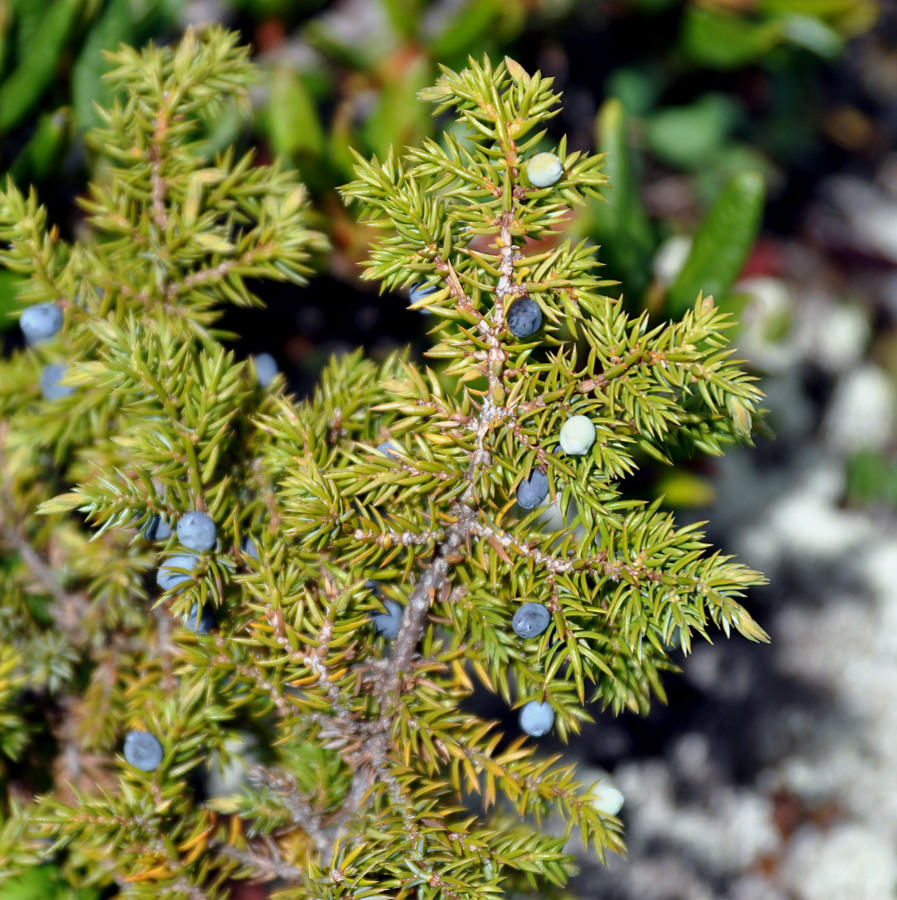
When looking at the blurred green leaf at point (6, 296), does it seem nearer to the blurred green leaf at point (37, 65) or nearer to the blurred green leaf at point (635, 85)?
the blurred green leaf at point (37, 65)

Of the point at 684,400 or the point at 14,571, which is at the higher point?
the point at 684,400

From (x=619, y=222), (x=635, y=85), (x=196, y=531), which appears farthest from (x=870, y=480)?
(x=196, y=531)

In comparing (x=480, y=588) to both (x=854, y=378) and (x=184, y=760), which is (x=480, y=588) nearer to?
(x=184, y=760)

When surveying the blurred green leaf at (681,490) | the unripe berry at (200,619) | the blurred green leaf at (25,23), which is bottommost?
the blurred green leaf at (681,490)

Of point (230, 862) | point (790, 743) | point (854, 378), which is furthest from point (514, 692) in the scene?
point (854, 378)

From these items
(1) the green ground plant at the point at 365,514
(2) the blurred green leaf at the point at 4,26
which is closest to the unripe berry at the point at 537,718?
(1) the green ground plant at the point at 365,514

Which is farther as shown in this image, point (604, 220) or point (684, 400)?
point (604, 220)

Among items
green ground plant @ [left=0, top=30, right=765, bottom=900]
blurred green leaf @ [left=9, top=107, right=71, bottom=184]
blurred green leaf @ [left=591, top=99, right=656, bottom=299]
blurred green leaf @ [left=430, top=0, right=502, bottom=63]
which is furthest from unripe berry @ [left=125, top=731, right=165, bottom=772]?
blurred green leaf @ [left=430, top=0, right=502, bottom=63]
